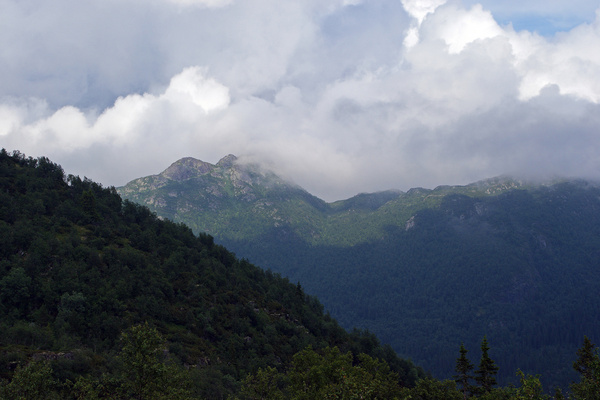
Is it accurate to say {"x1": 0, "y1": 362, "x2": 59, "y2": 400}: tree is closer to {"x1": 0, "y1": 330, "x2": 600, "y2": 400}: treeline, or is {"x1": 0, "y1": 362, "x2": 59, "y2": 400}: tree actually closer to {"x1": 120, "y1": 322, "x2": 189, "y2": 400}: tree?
{"x1": 0, "y1": 330, "x2": 600, "y2": 400}: treeline

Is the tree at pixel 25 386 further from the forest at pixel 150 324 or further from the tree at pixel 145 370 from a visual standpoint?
the tree at pixel 145 370

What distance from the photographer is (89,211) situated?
136m

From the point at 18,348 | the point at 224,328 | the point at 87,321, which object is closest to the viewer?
the point at 18,348

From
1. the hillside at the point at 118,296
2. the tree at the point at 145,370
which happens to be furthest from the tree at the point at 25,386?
the hillside at the point at 118,296

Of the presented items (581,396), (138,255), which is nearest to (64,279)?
(138,255)

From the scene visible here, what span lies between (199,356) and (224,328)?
23942 mm

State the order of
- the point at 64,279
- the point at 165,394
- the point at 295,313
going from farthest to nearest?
the point at 295,313, the point at 64,279, the point at 165,394

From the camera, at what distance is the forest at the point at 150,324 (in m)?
46.7

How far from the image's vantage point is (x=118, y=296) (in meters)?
99.9

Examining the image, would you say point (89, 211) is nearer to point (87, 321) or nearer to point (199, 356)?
point (87, 321)

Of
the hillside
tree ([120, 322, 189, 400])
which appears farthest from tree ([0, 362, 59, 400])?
the hillside

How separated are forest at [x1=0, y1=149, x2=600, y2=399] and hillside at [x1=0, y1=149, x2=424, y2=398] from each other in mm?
388

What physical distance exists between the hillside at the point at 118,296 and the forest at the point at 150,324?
0.39 meters

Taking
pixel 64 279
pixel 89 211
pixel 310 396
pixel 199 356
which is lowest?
pixel 199 356
